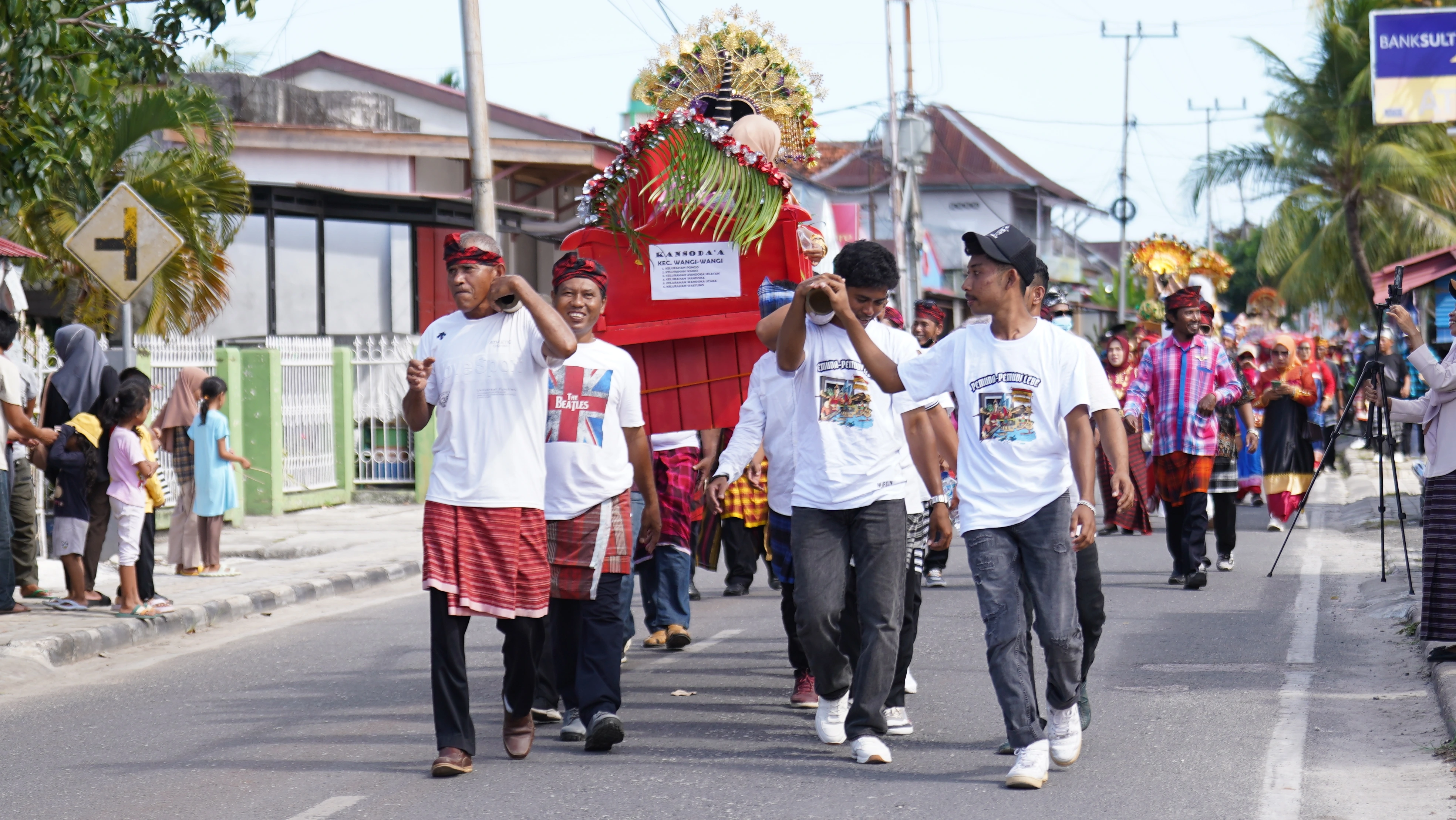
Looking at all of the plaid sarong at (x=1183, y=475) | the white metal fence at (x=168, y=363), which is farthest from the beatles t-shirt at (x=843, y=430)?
the white metal fence at (x=168, y=363)

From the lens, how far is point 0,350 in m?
9.94

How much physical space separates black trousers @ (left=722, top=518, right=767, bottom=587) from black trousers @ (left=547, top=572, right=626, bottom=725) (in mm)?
4435

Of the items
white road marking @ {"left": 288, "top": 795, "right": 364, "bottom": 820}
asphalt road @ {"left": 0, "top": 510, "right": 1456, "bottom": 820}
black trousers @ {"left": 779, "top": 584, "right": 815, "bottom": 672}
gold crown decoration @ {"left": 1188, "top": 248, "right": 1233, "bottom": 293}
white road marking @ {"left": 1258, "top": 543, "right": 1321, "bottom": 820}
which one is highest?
gold crown decoration @ {"left": 1188, "top": 248, "right": 1233, "bottom": 293}

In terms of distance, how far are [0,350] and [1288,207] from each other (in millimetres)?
30911

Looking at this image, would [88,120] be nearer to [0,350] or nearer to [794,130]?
[0,350]

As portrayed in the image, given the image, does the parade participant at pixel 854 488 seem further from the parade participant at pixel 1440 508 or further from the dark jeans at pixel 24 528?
the dark jeans at pixel 24 528

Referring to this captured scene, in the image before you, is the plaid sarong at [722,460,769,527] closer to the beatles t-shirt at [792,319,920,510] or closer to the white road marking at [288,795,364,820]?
the beatles t-shirt at [792,319,920,510]

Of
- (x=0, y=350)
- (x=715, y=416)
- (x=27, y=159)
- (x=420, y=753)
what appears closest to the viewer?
(x=420, y=753)

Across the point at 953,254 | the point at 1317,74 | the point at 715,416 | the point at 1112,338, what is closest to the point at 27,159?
the point at 715,416

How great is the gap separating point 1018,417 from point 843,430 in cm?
76

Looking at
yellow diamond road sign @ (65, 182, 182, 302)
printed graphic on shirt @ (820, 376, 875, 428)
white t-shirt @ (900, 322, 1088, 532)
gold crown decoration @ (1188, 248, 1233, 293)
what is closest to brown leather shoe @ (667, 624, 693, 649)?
printed graphic on shirt @ (820, 376, 875, 428)

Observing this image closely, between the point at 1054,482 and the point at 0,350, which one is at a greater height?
the point at 0,350

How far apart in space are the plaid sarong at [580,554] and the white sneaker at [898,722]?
1.29 m

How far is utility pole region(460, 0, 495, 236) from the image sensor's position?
49.0ft
